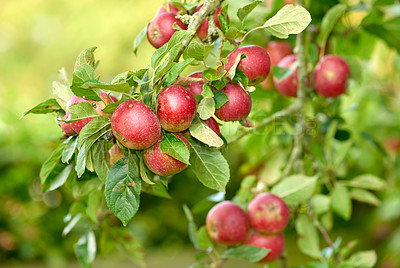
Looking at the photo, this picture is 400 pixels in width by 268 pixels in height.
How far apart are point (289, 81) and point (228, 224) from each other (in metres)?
0.40

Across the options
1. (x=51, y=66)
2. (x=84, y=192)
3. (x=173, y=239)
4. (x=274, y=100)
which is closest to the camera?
(x=84, y=192)

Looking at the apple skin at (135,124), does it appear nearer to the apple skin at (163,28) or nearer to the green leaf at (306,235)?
the apple skin at (163,28)

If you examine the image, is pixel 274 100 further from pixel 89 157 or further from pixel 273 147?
pixel 89 157

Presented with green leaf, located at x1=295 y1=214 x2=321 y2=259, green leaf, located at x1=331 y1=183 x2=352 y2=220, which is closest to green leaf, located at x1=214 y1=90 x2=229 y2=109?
green leaf, located at x1=295 y1=214 x2=321 y2=259

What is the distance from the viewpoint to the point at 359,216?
296 cm

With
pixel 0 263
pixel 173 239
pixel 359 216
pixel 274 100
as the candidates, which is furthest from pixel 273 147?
pixel 359 216

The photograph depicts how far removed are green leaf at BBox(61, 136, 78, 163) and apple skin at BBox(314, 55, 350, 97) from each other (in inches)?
24.9

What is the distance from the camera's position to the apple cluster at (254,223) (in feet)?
2.77

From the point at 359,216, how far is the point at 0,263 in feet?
7.54

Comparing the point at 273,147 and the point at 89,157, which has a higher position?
the point at 89,157

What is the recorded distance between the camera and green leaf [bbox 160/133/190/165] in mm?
548

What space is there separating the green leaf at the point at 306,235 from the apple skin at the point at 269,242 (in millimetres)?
140

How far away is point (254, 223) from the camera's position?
0.87 m

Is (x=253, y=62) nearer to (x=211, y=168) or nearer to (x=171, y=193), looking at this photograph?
(x=211, y=168)
